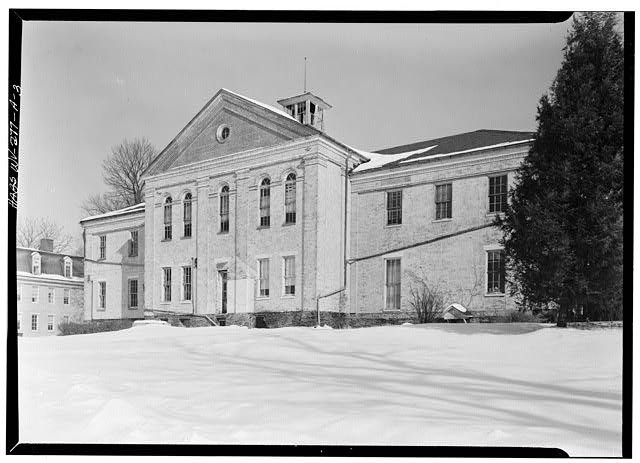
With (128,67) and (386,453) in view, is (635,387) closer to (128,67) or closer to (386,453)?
(386,453)

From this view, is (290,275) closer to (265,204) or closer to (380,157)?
(265,204)

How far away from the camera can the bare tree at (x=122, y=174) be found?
21.8 feet

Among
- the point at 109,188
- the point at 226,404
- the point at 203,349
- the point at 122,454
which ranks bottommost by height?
the point at 122,454

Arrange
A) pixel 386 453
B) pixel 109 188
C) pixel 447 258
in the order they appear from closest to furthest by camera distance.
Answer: pixel 386 453 → pixel 447 258 → pixel 109 188

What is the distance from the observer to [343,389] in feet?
19.5

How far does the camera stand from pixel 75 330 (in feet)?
21.9

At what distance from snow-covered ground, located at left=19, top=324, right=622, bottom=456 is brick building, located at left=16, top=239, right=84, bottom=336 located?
0.17 metres

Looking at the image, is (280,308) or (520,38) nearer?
(520,38)

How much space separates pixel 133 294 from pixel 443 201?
3037 mm

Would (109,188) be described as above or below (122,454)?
above

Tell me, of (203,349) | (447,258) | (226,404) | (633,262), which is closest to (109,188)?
(203,349)

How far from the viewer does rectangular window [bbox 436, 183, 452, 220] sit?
6.44 m

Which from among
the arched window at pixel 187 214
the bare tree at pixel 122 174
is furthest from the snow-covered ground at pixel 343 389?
the bare tree at pixel 122 174

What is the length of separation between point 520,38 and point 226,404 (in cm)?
395
